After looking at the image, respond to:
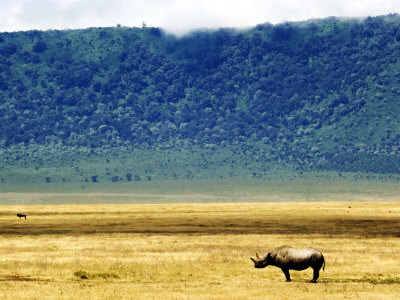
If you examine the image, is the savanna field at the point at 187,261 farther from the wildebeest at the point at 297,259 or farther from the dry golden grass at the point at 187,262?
the wildebeest at the point at 297,259

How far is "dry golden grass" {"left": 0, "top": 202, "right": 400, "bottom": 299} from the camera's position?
3631cm

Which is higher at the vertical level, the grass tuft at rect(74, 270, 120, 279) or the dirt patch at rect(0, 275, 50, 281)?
the dirt patch at rect(0, 275, 50, 281)

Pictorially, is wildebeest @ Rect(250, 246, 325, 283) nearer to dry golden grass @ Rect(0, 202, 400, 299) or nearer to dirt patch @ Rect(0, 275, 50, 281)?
dry golden grass @ Rect(0, 202, 400, 299)

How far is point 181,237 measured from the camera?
65.8m

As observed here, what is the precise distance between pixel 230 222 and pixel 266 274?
153 feet

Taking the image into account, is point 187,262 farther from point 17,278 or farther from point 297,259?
point 297,259

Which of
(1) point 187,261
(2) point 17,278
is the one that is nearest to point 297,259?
(1) point 187,261

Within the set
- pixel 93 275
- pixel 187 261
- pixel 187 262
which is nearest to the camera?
pixel 93 275

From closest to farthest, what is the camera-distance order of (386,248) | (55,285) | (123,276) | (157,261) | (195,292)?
(195,292), (55,285), (123,276), (157,261), (386,248)

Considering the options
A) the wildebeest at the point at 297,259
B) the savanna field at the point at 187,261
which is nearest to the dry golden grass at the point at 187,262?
the savanna field at the point at 187,261

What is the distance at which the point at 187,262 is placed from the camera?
46.0m


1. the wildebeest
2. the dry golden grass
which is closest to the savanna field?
the dry golden grass

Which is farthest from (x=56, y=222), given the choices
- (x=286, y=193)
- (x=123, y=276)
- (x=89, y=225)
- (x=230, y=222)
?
(x=286, y=193)

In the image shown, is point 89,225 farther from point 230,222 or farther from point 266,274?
point 266,274
